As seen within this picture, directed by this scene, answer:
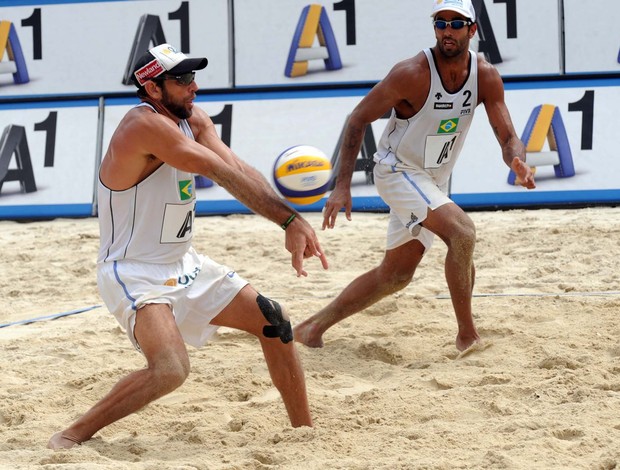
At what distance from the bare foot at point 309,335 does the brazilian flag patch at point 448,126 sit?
1393 mm

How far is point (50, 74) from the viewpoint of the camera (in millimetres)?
10820

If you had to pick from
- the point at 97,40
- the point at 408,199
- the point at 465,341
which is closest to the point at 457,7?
the point at 408,199

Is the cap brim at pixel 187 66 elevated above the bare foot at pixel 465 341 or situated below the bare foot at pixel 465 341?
above

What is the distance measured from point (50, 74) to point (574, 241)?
18.8ft

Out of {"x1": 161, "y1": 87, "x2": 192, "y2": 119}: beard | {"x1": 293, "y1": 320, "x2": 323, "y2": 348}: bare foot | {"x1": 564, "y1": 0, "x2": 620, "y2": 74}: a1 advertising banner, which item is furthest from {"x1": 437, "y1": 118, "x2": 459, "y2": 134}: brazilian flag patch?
{"x1": 564, "y1": 0, "x2": 620, "y2": 74}: a1 advertising banner

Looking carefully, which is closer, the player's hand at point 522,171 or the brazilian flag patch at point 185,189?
the brazilian flag patch at point 185,189

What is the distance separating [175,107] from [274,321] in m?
1.03

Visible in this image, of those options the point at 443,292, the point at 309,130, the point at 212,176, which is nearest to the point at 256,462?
the point at 212,176

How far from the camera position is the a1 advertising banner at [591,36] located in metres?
10.0

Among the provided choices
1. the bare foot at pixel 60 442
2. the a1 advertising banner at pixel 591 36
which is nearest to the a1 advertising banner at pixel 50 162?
the a1 advertising banner at pixel 591 36

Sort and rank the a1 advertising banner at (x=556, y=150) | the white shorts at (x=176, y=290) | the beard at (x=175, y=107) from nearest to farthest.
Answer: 1. the white shorts at (x=176, y=290)
2. the beard at (x=175, y=107)
3. the a1 advertising banner at (x=556, y=150)

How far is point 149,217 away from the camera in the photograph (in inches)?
175

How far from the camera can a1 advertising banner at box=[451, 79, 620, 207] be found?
988 centimetres

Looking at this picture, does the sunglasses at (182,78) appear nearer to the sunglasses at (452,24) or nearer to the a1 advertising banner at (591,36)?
the sunglasses at (452,24)
